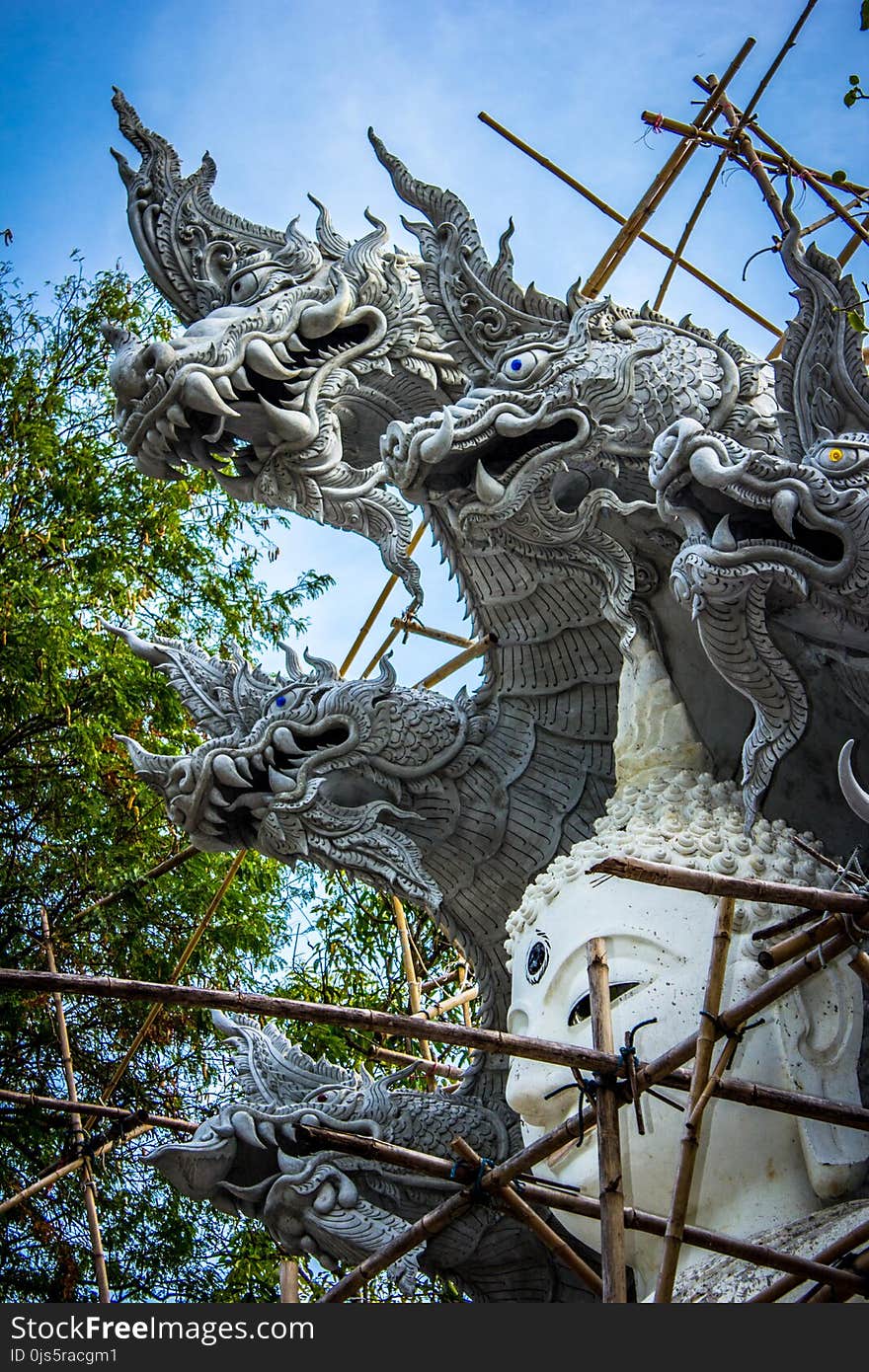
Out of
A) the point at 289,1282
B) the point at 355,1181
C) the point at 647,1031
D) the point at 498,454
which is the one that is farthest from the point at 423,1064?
the point at 498,454

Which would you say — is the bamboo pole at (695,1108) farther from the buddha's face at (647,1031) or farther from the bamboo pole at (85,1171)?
the bamboo pole at (85,1171)

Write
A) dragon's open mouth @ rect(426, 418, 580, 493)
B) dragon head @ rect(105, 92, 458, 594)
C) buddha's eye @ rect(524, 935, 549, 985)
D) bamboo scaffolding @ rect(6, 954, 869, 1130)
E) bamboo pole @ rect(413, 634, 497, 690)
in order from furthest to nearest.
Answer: bamboo pole @ rect(413, 634, 497, 690), dragon head @ rect(105, 92, 458, 594), dragon's open mouth @ rect(426, 418, 580, 493), buddha's eye @ rect(524, 935, 549, 985), bamboo scaffolding @ rect(6, 954, 869, 1130)

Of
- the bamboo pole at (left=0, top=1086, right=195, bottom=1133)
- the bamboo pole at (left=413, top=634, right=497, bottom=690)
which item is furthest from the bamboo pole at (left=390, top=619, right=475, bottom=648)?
the bamboo pole at (left=0, top=1086, right=195, bottom=1133)

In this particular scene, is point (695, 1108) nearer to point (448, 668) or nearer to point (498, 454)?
point (498, 454)

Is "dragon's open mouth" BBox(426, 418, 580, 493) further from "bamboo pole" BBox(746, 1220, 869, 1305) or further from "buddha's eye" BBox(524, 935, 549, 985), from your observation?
"bamboo pole" BBox(746, 1220, 869, 1305)

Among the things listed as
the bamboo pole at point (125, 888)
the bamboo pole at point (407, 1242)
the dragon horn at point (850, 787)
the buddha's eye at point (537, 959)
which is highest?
the bamboo pole at point (125, 888)

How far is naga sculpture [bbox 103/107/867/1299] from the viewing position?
5391 millimetres

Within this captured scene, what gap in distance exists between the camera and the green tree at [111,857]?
25.5 feet

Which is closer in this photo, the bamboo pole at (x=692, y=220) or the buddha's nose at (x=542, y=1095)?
the buddha's nose at (x=542, y=1095)

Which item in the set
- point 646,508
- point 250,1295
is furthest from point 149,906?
point 646,508

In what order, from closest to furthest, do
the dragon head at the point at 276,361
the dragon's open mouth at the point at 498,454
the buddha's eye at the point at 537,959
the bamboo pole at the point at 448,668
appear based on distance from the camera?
the buddha's eye at the point at 537,959, the dragon's open mouth at the point at 498,454, the dragon head at the point at 276,361, the bamboo pole at the point at 448,668

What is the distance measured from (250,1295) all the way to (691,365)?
4.35m

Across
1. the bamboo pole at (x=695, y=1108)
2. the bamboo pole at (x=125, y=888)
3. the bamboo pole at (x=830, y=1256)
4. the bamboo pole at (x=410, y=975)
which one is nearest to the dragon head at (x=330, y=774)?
the bamboo pole at (x=695, y=1108)

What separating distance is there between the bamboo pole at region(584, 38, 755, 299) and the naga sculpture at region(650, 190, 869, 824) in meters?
1.59
